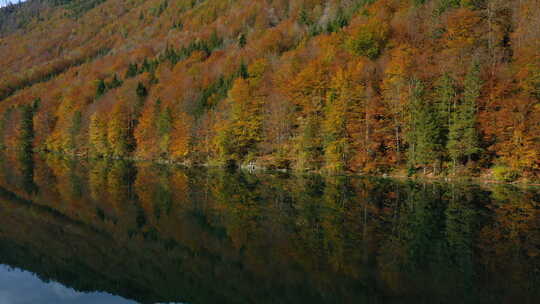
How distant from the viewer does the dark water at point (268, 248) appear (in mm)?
14492

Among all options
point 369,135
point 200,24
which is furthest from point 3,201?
point 200,24

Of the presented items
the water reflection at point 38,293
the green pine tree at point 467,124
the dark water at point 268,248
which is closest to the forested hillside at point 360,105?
the green pine tree at point 467,124

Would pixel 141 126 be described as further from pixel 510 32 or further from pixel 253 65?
pixel 510 32

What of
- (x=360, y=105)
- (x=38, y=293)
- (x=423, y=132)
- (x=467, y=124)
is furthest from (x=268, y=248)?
(x=360, y=105)

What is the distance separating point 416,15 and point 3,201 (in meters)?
65.5

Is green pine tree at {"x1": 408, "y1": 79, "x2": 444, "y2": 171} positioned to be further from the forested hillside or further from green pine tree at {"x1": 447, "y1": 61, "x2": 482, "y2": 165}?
green pine tree at {"x1": 447, "y1": 61, "x2": 482, "y2": 165}

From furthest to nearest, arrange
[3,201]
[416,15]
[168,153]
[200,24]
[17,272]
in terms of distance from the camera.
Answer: [200,24] → [168,153] → [416,15] → [3,201] → [17,272]

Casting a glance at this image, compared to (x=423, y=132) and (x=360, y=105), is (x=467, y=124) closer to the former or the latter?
(x=423, y=132)

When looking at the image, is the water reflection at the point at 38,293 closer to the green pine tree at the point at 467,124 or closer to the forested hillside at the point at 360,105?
the forested hillside at the point at 360,105

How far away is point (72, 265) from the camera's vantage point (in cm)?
1753

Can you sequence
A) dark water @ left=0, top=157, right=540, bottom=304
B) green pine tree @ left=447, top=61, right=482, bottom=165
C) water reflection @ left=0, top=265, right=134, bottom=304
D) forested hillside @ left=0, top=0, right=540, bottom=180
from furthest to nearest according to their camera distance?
1. forested hillside @ left=0, top=0, right=540, bottom=180
2. green pine tree @ left=447, top=61, right=482, bottom=165
3. dark water @ left=0, top=157, right=540, bottom=304
4. water reflection @ left=0, top=265, right=134, bottom=304

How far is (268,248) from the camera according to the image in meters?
19.0

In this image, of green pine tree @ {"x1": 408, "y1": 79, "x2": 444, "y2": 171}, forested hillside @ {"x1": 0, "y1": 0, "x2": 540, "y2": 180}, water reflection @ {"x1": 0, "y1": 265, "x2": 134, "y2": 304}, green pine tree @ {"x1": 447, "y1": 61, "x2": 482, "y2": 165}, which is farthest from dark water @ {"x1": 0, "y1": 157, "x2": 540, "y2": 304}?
forested hillside @ {"x1": 0, "y1": 0, "x2": 540, "y2": 180}

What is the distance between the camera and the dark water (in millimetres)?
14492
